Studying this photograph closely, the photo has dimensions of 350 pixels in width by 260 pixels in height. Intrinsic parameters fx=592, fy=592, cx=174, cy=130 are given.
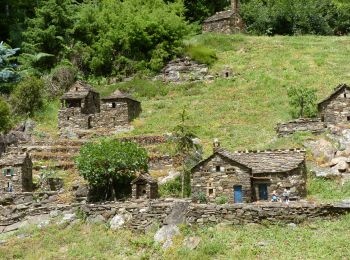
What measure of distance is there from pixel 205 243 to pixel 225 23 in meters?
52.3

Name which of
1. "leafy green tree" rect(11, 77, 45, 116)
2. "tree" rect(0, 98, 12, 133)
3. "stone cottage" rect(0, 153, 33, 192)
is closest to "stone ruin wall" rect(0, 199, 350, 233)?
"stone cottage" rect(0, 153, 33, 192)

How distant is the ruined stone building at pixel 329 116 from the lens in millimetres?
37062

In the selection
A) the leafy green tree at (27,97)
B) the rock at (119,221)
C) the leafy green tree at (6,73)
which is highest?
the leafy green tree at (6,73)

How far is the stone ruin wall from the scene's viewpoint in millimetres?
19344

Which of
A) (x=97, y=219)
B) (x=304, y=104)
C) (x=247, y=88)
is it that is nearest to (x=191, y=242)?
(x=97, y=219)

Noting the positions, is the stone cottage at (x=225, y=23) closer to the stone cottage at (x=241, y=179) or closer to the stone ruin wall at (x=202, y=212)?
the stone cottage at (x=241, y=179)

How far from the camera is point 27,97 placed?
48.9 metres

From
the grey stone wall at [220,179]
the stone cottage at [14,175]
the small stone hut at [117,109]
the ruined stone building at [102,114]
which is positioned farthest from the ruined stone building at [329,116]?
the stone cottage at [14,175]

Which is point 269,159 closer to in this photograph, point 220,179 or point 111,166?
point 220,179

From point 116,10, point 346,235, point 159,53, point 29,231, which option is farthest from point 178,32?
point 346,235

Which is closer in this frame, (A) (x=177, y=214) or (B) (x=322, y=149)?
(A) (x=177, y=214)

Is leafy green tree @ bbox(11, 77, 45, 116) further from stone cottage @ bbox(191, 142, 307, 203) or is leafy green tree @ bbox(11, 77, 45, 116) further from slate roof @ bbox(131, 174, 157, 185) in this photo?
stone cottage @ bbox(191, 142, 307, 203)

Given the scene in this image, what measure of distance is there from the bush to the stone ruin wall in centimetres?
3673

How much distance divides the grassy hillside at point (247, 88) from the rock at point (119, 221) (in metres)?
15.9
